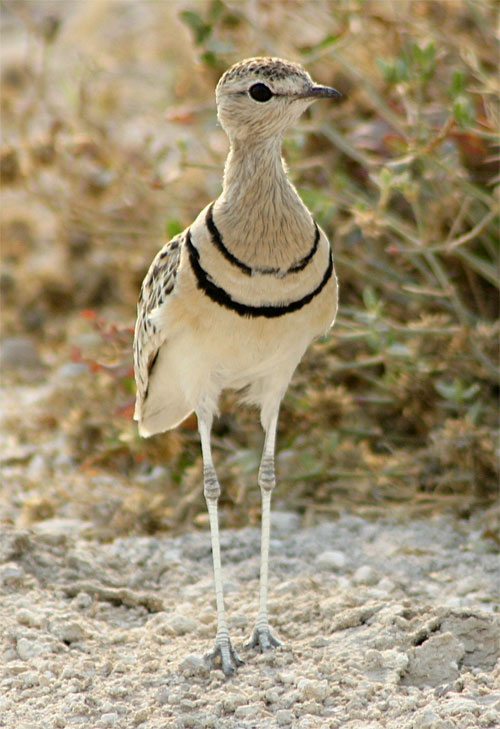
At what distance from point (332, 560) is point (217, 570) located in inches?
24.9

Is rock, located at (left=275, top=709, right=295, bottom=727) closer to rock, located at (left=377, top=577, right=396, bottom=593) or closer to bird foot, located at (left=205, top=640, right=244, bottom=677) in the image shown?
bird foot, located at (left=205, top=640, right=244, bottom=677)

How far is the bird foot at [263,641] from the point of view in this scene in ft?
11.4

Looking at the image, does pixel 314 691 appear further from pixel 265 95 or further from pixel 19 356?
pixel 19 356

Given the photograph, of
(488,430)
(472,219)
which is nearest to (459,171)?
(472,219)

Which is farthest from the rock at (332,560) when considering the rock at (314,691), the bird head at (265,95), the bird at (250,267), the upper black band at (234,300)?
the bird head at (265,95)

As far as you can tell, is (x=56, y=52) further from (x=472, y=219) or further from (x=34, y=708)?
(x=34, y=708)

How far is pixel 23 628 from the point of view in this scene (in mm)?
3508

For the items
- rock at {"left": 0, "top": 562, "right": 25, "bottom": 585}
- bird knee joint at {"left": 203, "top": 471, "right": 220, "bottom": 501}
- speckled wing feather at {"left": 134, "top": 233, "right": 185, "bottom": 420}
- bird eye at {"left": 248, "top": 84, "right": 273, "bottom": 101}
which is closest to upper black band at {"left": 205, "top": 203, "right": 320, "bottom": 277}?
speckled wing feather at {"left": 134, "top": 233, "right": 185, "bottom": 420}

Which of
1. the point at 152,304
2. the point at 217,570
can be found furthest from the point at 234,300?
the point at 217,570

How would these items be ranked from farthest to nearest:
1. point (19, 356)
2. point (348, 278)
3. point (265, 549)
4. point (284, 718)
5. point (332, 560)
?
point (19, 356), point (348, 278), point (332, 560), point (265, 549), point (284, 718)

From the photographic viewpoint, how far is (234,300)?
3.28 meters

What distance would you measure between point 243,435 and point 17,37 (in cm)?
752

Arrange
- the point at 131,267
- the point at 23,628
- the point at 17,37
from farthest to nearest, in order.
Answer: the point at 17,37, the point at 131,267, the point at 23,628

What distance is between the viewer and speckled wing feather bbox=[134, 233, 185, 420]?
11.6 feet
